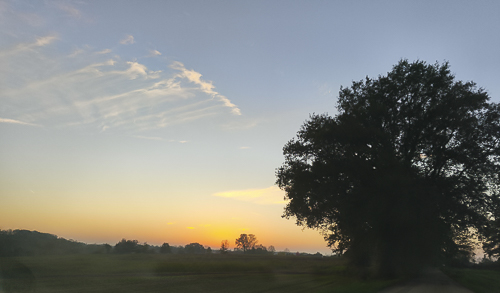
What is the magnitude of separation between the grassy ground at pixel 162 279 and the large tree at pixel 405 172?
5160 millimetres

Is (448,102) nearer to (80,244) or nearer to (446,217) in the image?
(446,217)

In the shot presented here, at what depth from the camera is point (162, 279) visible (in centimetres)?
2839

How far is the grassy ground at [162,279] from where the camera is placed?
2047 cm

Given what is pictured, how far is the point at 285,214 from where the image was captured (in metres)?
31.2

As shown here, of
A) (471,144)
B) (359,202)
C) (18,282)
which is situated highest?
(471,144)

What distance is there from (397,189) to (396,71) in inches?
495

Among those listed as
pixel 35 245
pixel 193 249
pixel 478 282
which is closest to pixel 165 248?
pixel 193 249

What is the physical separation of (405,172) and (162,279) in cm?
2336

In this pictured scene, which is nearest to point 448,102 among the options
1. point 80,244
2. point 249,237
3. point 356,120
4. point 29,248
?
point 356,120

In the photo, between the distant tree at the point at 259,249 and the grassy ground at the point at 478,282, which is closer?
the grassy ground at the point at 478,282

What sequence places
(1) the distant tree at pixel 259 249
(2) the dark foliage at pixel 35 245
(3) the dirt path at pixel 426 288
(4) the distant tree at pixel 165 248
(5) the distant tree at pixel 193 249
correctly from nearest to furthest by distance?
(3) the dirt path at pixel 426 288, (2) the dark foliage at pixel 35 245, (4) the distant tree at pixel 165 248, (5) the distant tree at pixel 193 249, (1) the distant tree at pixel 259 249

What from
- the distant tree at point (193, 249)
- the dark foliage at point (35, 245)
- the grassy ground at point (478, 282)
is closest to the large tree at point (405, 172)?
the grassy ground at point (478, 282)

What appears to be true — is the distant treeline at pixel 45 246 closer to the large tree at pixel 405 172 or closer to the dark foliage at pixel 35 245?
the dark foliage at pixel 35 245

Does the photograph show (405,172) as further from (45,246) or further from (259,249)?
(259,249)
